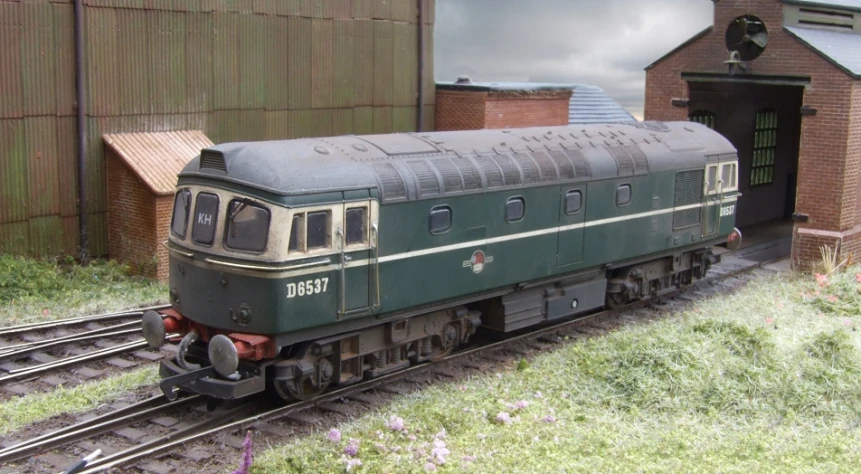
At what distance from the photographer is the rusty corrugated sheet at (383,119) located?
76.1 feet

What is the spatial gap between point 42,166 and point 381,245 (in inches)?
379

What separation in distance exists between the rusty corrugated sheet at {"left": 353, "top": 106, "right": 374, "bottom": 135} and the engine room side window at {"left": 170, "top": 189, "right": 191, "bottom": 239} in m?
11.6

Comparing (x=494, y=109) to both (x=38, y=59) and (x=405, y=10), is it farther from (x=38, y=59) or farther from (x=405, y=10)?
(x=38, y=59)

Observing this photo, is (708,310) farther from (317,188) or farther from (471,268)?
(317,188)

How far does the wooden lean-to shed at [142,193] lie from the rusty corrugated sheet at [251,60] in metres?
2.02

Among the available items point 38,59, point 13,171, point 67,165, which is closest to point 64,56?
point 38,59

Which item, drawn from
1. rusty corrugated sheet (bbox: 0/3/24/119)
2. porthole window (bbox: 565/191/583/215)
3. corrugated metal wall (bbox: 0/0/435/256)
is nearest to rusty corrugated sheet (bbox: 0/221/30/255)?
corrugated metal wall (bbox: 0/0/435/256)

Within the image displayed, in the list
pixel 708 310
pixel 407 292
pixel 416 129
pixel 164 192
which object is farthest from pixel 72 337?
pixel 416 129

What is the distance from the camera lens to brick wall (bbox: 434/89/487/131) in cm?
2375

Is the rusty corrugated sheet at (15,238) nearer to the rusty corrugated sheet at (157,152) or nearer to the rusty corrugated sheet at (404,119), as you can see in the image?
the rusty corrugated sheet at (157,152)

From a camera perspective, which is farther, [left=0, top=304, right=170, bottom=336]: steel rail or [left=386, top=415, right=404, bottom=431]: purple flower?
[left=0, top=304, right=170, bottom=336]: steel rail

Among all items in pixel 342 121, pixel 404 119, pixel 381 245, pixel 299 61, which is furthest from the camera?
pixel 404 119

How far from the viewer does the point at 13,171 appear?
675 inches

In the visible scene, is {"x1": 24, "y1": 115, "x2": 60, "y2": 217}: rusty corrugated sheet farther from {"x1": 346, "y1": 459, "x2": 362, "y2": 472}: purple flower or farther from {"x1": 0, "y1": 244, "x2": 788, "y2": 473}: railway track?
{"x1": 346, "y1": 459, "x2": 362, "y2": 472}: purple flower
